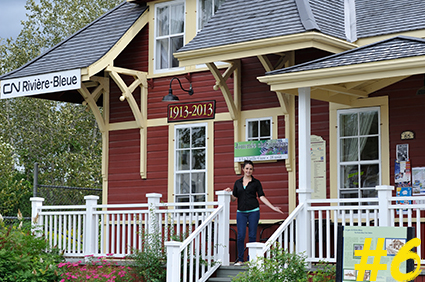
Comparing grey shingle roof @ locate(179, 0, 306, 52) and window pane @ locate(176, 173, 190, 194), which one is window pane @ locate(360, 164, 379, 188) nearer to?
grey shingle roof @ locate(179, 0, 306, 52)

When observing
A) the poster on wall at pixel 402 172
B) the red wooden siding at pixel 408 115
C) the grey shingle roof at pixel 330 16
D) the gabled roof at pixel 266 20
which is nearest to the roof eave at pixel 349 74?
the gabled roof at pixel 266 20

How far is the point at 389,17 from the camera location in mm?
11961

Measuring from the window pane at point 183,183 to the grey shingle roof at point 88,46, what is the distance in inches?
114

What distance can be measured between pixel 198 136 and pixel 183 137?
0.39 m

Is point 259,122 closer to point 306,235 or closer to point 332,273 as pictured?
point 306,235

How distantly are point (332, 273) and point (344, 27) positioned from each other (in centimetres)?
468

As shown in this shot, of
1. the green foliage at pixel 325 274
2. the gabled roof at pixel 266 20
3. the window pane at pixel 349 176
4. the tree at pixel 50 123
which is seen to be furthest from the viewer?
the tree at pixel 50 123

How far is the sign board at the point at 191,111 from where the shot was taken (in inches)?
533

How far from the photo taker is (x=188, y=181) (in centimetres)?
1376

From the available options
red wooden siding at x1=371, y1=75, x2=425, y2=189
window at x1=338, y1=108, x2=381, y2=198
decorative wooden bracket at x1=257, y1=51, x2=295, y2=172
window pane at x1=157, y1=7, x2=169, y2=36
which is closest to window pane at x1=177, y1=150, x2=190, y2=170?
decorative wooden bracket at x1=257, y1=51, x2=295, y2=172

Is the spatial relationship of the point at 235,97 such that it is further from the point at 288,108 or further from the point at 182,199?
the point at 182,199

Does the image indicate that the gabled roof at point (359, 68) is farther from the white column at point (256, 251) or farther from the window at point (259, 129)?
the white column at point (256, 251)

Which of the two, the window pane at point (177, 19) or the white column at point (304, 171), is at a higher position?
the window pane at point (177, 19)

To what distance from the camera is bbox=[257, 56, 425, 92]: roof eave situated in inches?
359
